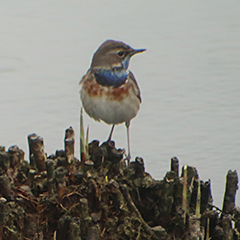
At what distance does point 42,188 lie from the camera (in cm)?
227

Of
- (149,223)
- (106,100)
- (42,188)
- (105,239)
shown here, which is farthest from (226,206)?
(106,100)

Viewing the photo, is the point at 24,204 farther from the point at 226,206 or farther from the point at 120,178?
the point at 226,206

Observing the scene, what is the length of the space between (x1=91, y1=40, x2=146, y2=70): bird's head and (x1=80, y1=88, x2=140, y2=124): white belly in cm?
17

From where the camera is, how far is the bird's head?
2.90 m

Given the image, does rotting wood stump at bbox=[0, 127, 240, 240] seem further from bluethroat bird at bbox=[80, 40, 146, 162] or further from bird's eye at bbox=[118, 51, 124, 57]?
bird's eye at bbox=[118, 51, 124, 57]

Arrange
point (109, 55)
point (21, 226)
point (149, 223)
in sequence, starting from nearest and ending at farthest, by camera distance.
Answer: point (21, 226) < point (149, 223) < point (109, 55)

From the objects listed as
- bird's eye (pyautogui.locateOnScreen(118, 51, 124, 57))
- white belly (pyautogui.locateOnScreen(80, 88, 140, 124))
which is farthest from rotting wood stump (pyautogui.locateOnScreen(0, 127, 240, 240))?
bird's eye (pyautogui.locateOnScreen(118, 51, 124, 57))

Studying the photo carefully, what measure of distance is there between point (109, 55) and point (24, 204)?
3.36 feet

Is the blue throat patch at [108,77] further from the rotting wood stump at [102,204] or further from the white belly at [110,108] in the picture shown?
the rotting wood stump at [102,204]

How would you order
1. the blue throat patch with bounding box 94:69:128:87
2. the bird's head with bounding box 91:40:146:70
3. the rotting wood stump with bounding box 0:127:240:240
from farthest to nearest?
the blue throat patch with bounding box 94:69:128:87 → the bird's head with bounding box 91:40:146:70 → the rotting wood stump with bounding box 0:127:240:240

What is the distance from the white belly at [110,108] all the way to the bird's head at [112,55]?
167 mm

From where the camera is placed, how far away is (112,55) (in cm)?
293

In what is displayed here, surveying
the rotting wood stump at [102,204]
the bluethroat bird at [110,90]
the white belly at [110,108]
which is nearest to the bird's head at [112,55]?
the bluethroat bird at [110,90]

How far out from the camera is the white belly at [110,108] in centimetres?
298
